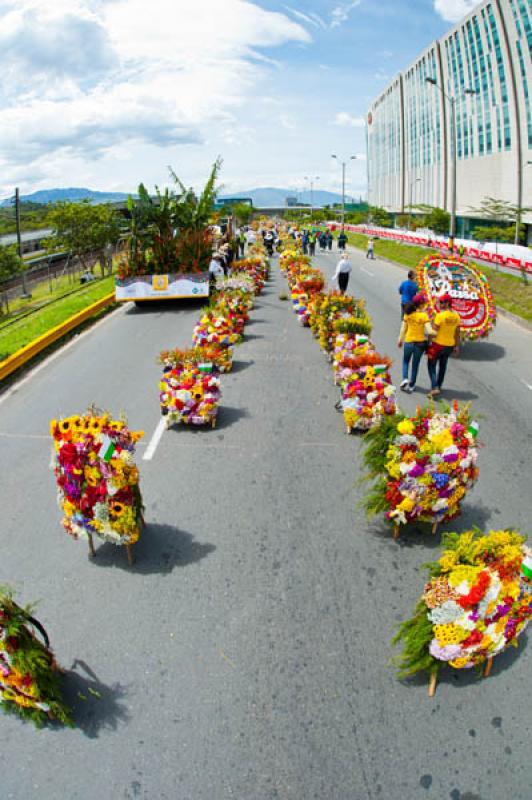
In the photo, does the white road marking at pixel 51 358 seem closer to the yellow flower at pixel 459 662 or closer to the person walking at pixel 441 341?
the person walking at pixel 441 341

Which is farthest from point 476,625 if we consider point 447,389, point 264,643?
point 447,389

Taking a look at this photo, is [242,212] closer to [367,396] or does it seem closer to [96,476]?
[367,396]

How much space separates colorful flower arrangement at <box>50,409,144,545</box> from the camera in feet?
17.3

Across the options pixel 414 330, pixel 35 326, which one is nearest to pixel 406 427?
pixel 414 330

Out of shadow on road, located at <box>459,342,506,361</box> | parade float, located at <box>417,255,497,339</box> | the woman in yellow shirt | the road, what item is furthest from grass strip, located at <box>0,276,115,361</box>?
shadow on road, located at <box>459,342,506,361</box>

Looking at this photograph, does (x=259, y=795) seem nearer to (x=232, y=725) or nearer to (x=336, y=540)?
(x=232, y=725)

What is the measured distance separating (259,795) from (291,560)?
2.36m

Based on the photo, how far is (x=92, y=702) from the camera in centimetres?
410

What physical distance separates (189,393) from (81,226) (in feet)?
107

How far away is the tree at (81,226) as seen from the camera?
3703 cm

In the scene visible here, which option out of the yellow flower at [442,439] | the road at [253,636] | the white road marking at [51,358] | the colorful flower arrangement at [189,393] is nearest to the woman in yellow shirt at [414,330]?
the road at [253,636]

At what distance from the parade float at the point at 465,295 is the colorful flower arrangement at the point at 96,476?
27.8ft

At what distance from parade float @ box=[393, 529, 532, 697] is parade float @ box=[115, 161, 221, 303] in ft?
52.0

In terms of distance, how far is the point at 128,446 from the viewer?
5578mm
